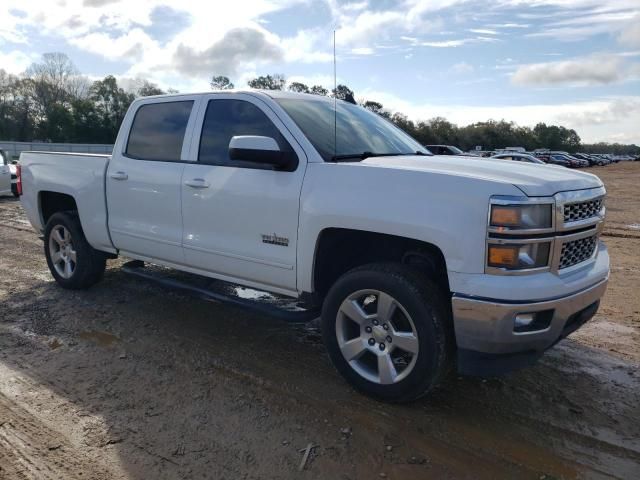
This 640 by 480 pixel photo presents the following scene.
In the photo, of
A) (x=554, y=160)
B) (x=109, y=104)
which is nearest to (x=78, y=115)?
(x=109, y=104)

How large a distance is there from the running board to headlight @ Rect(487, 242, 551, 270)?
148cm

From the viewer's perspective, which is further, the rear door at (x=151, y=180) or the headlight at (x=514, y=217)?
the rear door at (x=151, y=180)

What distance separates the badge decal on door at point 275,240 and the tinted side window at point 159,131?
1277 mm

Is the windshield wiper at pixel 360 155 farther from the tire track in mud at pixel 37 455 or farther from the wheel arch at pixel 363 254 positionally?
the tire track in mud at pixel 37 455

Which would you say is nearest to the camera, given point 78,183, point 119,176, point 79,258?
point 119,176

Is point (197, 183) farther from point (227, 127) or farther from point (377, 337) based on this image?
point (377, 337)

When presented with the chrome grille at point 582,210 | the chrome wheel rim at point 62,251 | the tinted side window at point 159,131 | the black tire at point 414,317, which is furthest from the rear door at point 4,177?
the chrome grille at point 582,210

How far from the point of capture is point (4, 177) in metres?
15.0

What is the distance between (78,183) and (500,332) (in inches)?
177

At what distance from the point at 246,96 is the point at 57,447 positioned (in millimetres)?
2806

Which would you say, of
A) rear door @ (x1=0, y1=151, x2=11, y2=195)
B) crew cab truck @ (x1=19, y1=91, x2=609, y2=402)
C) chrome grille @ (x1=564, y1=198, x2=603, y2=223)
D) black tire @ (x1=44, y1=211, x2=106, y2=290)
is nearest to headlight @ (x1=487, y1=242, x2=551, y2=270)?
crew cab truck @ (x1=19, y1=91, x2=609, y2=402)

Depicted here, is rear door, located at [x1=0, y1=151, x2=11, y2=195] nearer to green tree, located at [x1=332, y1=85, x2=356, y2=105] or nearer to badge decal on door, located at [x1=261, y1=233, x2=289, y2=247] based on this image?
green tree, located at [x1=332, y1=85, x2=356, y2=105]

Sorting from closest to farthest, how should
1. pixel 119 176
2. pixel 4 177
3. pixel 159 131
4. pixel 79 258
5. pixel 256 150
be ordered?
pixel 256 150 < pixel 159 131 < pixel 119 176 < pixel 79 258 < pixel 4 177

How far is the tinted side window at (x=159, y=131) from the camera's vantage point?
472 cm
